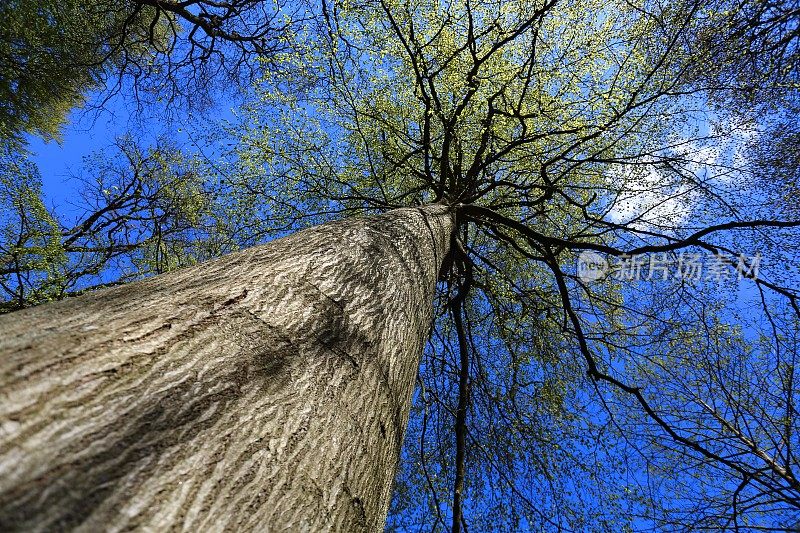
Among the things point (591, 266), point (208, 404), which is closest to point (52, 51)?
point (208, 404)

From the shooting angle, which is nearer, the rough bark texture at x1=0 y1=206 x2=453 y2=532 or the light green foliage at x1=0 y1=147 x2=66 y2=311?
the rough bark texture at x1=0 y1=206 x2=453 y2=532

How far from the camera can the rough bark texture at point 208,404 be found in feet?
1.90

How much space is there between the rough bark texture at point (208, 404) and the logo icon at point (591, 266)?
4.82 meters

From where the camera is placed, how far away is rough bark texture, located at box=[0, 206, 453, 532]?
0.58 meters

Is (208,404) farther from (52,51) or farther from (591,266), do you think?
(52,51)

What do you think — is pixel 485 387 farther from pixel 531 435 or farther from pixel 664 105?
pixel 664 105

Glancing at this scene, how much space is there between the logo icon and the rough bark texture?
190 inches

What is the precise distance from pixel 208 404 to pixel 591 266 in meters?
Result: 5.70

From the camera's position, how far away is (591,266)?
223 inches

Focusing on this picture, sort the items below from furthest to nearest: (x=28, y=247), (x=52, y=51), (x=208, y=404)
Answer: (x=52, y=51) < (x=28, y=247) < (x=208, y=404)

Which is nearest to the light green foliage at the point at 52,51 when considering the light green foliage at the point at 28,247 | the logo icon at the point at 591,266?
the light green foliage at the point at 28,247

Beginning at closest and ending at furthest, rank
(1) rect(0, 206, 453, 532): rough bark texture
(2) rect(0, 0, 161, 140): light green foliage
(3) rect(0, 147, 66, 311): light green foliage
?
1. (1) rect(0, 206, 453, 532): rough bark texture
2. (3) rect(0, 147, 66, 311): light green foliage
3. (2) rect(0, 0, 161, 140): light green foliage

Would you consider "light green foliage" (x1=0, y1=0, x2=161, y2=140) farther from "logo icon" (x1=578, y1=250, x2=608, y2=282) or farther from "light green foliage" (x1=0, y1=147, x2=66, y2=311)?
"logo icon" (x1=578, y1=250, x2=608, y2=282)

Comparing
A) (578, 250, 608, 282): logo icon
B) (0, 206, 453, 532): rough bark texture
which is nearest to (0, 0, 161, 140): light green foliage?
(0, 206, 453, 532): rough bark texture
